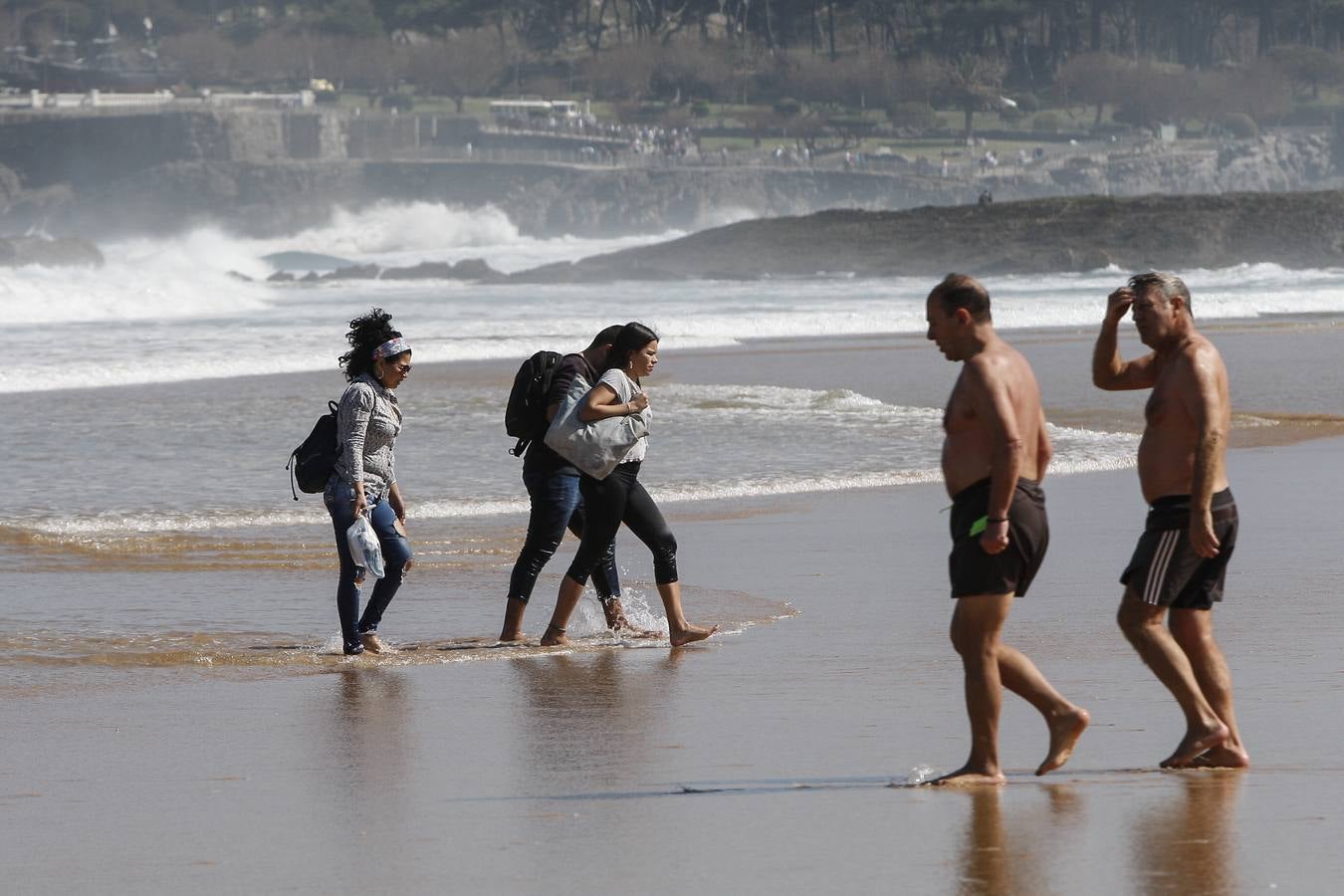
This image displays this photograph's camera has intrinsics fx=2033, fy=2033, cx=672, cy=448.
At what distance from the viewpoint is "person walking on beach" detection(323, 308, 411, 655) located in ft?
22.4

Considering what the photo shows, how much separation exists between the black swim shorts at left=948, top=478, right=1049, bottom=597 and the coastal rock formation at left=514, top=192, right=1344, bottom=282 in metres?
49.6

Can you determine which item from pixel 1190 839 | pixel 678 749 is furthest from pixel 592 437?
pixel 1190 839

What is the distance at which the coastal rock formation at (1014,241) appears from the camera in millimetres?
55562

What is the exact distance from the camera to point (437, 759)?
5.16m

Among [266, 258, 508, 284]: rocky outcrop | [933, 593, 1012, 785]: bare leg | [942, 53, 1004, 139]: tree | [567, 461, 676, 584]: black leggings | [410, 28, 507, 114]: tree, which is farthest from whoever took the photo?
[410, 28, 507, 114]: tree

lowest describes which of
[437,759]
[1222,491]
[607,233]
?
[607,233]

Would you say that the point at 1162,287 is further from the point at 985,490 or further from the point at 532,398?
the point at 532,398

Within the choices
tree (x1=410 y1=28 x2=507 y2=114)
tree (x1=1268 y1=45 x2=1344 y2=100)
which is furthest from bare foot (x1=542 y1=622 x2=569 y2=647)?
tree (x1=1268 y1=45 x2=1344 y2=100)

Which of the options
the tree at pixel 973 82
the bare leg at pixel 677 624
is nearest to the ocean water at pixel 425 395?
the bare leg at pixel 677 624

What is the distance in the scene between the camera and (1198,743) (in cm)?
476

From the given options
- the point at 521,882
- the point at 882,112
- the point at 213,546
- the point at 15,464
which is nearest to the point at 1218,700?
the point at 521,882

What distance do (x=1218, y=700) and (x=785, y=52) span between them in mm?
134864

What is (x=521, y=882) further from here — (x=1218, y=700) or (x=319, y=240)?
(x=319, y=240)

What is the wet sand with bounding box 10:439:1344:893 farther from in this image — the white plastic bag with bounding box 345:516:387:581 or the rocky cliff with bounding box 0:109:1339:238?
the rocky cliff with bounding box 0:109:1339:238
